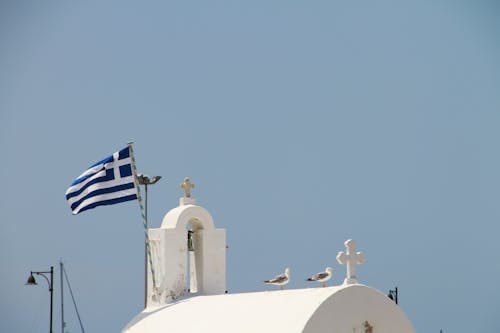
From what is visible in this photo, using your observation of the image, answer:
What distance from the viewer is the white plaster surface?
109 feet

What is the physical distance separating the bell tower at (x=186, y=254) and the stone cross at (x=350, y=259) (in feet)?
26.1

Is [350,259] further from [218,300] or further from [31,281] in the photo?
[31,281]

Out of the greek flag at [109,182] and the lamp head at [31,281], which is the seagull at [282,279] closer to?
the greek flag at [109,182]

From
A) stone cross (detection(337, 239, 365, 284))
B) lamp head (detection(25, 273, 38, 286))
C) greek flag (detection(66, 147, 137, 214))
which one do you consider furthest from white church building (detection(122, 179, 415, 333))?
lamp head (detection(25, 273, 38, 286))

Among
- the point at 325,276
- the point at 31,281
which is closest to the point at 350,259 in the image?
the point at 325,276

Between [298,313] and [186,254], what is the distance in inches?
369

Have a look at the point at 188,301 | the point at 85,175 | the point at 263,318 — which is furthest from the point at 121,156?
the point at 263,318

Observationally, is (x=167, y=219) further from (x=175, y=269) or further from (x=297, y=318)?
(x=297, y=318)

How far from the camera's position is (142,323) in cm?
4003

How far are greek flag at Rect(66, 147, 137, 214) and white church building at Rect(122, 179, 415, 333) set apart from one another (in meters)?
1.50

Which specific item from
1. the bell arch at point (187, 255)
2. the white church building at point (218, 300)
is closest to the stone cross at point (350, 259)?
the white church building at point (218, 300)

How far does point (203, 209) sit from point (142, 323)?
4413mm

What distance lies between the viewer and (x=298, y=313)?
3341cm

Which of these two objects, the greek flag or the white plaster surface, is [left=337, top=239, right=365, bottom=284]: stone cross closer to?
the white plaster surface
